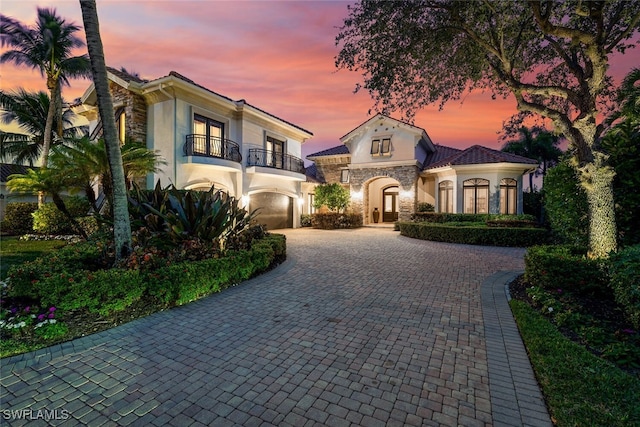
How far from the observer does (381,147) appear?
23.0 metres

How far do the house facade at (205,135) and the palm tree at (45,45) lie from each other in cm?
210

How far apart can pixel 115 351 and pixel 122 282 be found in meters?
1.40

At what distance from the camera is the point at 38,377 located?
3146 mm

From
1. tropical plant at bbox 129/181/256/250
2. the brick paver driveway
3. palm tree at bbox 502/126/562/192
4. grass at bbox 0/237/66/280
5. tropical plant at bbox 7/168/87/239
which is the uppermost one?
palm tree at bbox 502/126/562/192

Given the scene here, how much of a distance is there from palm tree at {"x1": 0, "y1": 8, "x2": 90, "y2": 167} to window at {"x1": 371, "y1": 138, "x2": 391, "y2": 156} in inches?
792

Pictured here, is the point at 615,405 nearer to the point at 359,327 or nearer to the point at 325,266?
the point at 359,327

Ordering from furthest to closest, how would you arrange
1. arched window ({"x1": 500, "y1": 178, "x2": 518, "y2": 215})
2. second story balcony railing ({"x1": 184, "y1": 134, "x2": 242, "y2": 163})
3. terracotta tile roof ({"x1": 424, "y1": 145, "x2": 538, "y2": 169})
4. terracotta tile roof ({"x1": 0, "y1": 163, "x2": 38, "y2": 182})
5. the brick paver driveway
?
terracotta tile roof ({"x1": 0, "y1": 163, "x2": 38, "y2": 182}), arched window ({"x1": 500, "y1": 178, "x2": 518, "y2": 215}), terracotta tile roof ({"x1": 424, "y1": 145, "x2": 538, "y2": 169}), second story balcony railing ({"x1": 184, "y1": 134, "x2": 242, "y2": 163}), the brick paver driveway

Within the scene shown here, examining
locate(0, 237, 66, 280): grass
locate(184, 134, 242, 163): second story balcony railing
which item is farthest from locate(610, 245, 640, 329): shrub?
locate(184, 134, 242, 163): second story balcony railing

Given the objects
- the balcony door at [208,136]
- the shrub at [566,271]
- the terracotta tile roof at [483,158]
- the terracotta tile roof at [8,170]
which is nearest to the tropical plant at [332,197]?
the terracotta tile roof at [483,158]

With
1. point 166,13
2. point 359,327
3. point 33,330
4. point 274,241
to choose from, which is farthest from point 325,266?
point 166,13

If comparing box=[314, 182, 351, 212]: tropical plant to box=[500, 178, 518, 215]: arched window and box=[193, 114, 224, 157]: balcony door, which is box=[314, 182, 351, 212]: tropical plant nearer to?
box=[193, 114, 224, 157]: balcony door

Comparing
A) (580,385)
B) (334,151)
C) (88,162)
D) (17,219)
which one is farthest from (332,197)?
(580,385)

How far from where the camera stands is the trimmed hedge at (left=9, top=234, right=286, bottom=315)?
14.5 feet

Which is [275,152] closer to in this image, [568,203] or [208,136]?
[208,136]
